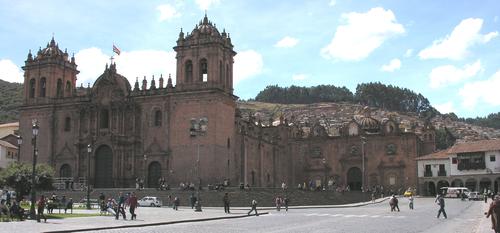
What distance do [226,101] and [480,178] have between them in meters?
34.5

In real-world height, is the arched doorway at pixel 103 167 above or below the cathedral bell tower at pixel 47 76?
below

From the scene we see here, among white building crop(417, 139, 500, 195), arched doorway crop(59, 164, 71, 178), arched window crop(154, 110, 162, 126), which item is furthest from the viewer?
white building crop(417, 139, 500, 195)

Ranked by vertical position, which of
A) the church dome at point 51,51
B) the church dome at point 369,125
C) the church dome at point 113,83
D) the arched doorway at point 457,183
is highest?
the church dome at point 51,51

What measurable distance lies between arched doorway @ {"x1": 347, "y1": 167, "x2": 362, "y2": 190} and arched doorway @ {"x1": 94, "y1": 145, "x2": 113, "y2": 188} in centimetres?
3600

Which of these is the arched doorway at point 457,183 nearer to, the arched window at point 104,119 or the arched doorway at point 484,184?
the arched doorway at point 484,184

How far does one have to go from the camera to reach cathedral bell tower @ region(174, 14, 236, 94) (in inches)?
2314

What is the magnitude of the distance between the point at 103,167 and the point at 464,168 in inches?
1730

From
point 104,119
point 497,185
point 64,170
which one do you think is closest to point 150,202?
point 104,119

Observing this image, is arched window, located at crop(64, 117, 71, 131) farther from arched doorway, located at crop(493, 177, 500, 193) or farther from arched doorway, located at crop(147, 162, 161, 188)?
arched doorway, located at crop(493, 177, 500, 193)

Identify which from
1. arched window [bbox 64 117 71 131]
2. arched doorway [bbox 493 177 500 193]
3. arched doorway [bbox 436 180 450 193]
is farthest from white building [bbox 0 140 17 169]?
arched doorway [bbox 493 177 500 193]

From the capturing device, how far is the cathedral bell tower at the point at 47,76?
66.4 metres

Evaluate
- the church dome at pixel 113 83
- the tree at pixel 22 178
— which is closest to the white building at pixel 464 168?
the church dome at pixel 113 83

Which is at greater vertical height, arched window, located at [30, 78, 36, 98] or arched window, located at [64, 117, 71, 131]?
arched window, located at [30, 78, 36, 98]

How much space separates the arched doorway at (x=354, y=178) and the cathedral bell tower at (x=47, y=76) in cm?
3962
